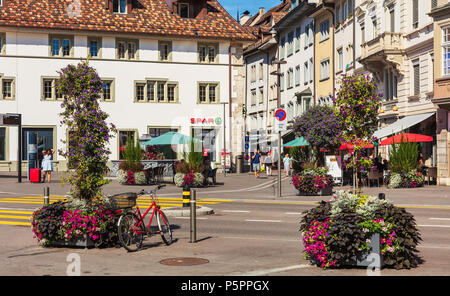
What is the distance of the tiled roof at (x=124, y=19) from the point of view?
151 ft

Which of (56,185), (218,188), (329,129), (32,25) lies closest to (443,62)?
(329,129)

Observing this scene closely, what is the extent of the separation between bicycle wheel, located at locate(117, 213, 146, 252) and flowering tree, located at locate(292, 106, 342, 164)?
24.1 metres

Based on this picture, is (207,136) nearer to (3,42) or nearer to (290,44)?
(3,42)

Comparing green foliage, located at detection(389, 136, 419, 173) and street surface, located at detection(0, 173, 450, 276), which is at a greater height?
green foliage, located at detection(389, 136, 419, 173)

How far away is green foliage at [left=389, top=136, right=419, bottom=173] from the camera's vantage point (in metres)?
29.4

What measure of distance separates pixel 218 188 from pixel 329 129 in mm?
7957

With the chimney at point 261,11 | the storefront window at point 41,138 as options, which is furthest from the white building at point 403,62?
the chimney at point 261,11

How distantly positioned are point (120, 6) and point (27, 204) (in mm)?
29766

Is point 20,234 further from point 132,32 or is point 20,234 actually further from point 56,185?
point 132,32

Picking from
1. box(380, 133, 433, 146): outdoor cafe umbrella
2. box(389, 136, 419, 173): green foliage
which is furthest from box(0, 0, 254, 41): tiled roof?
box(389, 136, 419, 173): green foliage

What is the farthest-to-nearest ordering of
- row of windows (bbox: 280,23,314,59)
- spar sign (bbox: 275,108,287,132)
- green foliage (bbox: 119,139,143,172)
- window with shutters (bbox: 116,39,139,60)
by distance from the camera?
row of windows (bbox: 280,23,314,59) → window with shutters (bbox: 116,39,139,60) → green foliage (bbox: 119,139,143,172) → spar sign (bbox: 275,108,287,132)

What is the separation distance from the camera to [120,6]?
161 ft

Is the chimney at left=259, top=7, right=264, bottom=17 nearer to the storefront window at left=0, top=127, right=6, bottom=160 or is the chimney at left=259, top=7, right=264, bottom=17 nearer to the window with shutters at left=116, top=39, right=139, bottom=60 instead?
the window with shutters at left=116, top=39, right=139, bottom=60

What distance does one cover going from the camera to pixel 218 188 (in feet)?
100
